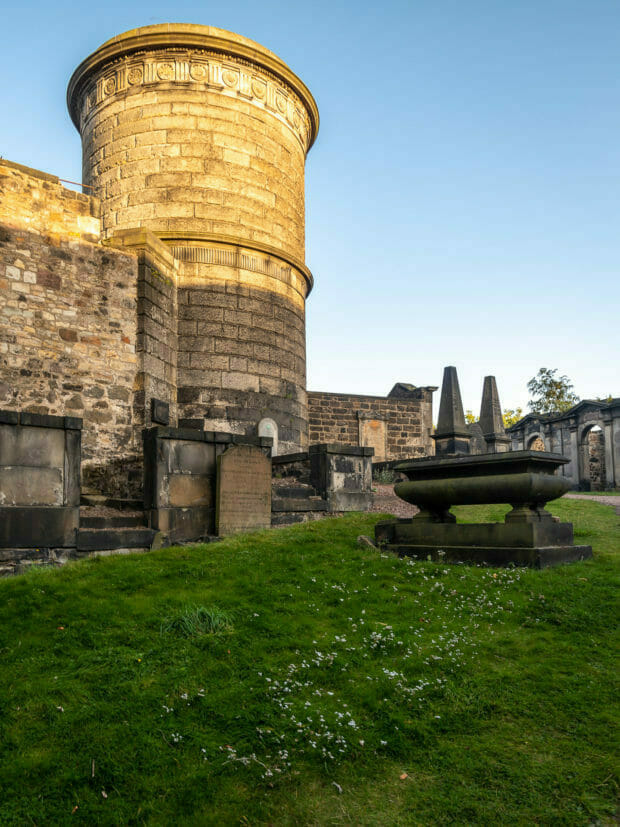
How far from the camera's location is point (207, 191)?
1525cm

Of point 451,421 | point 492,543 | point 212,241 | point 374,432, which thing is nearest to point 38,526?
point 492,543

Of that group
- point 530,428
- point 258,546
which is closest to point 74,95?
point 258,546

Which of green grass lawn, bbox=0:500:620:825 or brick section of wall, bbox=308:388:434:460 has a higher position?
brick section of wall, bbox=308:388:434:460

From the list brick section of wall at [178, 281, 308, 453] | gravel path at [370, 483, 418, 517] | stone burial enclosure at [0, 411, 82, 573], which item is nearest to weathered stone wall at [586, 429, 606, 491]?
gravel path at [370, 483, 418, 517]

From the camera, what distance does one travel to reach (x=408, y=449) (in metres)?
24.2

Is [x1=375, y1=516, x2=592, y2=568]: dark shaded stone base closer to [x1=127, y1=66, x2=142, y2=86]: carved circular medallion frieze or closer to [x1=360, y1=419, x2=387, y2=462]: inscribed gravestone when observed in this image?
[x1=127, y1=66, x2=142, y2=86]: carved circular medallion frieze

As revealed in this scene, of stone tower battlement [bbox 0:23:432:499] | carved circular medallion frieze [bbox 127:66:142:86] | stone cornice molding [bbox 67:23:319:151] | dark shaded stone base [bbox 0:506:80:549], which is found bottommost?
dark shaded stone base [bbox 0:506:80:549]

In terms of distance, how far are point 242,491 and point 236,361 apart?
18.0 ft

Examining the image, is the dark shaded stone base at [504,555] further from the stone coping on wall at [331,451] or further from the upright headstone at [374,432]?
the upright headstone at [374,432]

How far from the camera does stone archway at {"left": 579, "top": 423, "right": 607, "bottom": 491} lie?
30141mm

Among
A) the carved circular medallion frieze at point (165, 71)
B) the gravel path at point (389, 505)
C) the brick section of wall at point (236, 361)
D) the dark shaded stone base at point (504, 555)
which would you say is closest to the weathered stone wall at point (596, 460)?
the gravel path at point (389, 505)

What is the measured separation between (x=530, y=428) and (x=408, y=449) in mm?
13893

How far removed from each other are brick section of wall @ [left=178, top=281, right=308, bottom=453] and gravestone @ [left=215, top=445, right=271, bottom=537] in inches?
164

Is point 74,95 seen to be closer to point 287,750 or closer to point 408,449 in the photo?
point 408,449
